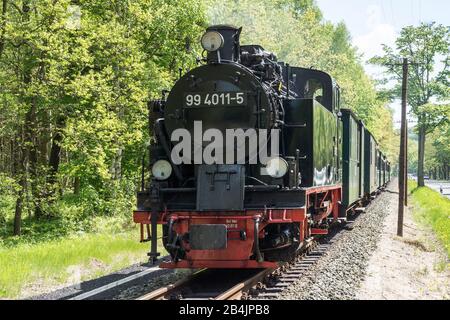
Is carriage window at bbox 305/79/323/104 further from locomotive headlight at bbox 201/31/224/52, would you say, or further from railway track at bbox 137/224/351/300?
railway track at bbox 137/224/351/300

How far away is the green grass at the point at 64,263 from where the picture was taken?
867cm

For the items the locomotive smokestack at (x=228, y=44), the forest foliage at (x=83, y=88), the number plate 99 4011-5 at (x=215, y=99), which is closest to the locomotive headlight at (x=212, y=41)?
the locomotive smokestack at (x=228, y=44)

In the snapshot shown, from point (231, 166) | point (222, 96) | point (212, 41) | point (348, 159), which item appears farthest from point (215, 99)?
point (348, 159)

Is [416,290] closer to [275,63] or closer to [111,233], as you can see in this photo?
[275,63]

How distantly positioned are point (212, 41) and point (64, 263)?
189 inches

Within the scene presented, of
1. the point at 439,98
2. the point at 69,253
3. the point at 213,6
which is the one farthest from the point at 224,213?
the point at 439,98

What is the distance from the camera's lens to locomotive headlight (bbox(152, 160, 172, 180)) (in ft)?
28.2

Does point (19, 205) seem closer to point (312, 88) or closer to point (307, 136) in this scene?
point (312, 88)

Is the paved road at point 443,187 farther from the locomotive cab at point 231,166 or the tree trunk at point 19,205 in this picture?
the locomotive cab at point 231,166

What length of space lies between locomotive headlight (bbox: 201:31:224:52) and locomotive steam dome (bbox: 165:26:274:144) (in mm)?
77

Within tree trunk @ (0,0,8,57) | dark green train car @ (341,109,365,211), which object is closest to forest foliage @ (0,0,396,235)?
tree trunk @ (0,0,8,57)

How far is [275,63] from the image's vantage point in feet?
30.3

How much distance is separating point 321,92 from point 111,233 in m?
7.27

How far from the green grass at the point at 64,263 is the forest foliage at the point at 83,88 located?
12.1 feet
